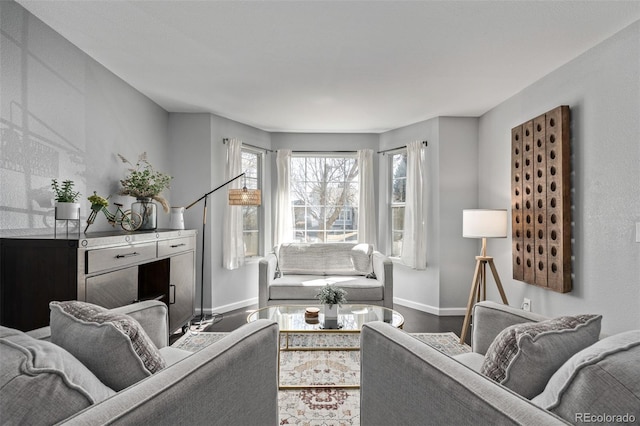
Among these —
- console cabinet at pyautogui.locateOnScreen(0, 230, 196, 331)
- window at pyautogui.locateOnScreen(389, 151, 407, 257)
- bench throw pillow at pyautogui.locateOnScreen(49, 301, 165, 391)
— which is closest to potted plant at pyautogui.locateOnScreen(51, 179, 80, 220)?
console cabinet at pyautogui.locateOnScreen(0, 230, 196, 331)

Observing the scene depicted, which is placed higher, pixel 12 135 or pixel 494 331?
pixel 12 135

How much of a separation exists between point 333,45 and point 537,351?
2.29 meters

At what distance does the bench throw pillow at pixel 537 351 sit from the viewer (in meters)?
1.06

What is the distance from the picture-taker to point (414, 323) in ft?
12.9

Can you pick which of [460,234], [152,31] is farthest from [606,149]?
[152,31]

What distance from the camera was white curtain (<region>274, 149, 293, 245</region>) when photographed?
4.89m

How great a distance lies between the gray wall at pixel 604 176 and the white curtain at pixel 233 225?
3.39 meters

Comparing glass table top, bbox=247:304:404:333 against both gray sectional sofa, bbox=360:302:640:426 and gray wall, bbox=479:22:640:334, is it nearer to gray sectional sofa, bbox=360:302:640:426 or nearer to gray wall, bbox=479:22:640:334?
gray sectional sofa, bbox=360:302:640:426

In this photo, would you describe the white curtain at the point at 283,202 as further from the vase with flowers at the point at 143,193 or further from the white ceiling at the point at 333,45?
the vase with flowers at the point at 143,193

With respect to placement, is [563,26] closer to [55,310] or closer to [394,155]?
[394,155]

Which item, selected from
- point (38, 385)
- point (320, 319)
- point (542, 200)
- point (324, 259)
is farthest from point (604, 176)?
point (38, 385)

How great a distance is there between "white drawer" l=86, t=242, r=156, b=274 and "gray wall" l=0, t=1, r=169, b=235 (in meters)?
0.50

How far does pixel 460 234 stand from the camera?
433 cm

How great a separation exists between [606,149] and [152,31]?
3.35 meters
